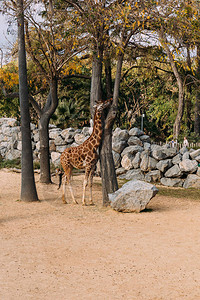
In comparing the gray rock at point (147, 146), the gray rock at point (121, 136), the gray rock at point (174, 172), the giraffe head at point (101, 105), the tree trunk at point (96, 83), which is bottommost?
the gray rock at point (174, 172)

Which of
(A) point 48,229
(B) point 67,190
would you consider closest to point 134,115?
(B) point 67,190

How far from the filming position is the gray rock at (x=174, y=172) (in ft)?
52.3

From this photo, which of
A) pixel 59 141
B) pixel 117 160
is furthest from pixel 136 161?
pixel 59 141

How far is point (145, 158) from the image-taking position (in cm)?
1705

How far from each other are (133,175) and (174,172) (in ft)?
6.60

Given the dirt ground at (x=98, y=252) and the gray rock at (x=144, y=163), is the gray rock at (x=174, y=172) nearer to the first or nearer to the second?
the gray rock at (x=144, y=163)

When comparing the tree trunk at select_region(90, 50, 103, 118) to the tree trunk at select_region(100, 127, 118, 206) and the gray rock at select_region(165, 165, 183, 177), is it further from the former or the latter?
the gray rock at select_region(165, 165, 183, 177)

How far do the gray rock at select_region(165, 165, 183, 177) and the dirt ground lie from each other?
4.42m

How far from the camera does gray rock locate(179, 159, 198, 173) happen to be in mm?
15703

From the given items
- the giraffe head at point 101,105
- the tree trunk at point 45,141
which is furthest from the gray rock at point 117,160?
the giraffe head at point 101,105

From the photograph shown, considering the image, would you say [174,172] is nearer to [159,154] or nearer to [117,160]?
[159,154]

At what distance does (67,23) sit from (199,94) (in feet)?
58.8

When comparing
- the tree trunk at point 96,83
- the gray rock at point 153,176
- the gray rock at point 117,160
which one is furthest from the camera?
the gray rock at point 117,160

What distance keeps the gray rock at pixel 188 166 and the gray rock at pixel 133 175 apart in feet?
6.37
